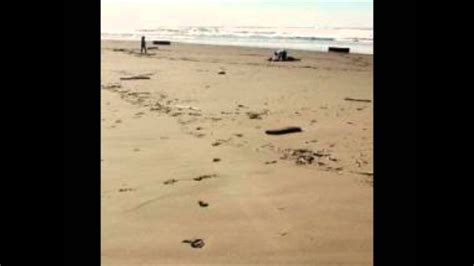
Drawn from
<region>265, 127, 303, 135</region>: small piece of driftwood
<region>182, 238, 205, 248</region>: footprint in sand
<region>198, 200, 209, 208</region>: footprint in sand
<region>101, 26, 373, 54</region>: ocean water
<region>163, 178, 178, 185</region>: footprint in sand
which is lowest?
<region>182, 238, 205, 248</region>: footprint in sand

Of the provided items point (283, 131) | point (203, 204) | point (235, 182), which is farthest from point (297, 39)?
point (203, 204)

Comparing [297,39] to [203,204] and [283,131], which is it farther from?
[203,204]

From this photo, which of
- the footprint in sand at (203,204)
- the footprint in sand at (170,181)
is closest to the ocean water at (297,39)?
the footprint in sand at (170,181)

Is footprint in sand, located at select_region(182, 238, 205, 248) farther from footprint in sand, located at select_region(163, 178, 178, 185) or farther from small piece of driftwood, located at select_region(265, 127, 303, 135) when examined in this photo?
small piece of driftwood, located at select_region(265, 127, 303, 135)

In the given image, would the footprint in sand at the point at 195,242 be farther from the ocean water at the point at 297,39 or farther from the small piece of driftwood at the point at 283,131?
the ocean water at the point at 297,39

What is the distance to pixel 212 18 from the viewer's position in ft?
279

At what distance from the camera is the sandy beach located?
2.68 m

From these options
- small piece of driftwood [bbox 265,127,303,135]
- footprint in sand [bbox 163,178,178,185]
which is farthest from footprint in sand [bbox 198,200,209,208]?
small piece of driftwood [bbox 265,127,303,135]

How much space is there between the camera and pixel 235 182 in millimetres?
3818

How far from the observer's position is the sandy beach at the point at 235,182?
2682 mm
